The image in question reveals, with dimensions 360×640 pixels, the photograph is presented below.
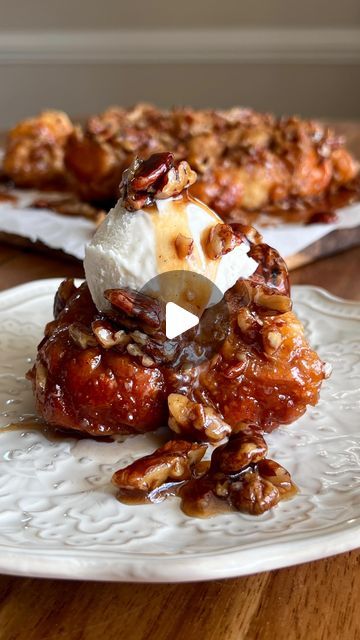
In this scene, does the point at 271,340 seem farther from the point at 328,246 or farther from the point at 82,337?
the point at 328,246

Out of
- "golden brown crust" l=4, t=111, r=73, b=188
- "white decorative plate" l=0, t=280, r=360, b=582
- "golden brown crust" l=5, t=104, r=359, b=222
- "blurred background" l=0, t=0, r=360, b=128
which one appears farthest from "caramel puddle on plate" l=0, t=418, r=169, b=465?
"blurred background" l=0, t=0, r=360, b=128

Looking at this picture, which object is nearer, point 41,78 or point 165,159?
point 165,159

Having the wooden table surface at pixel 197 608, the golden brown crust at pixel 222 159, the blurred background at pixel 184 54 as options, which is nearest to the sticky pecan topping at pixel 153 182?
the wooden table surface at pixel 197 608

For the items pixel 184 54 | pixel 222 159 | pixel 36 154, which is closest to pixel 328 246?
pixel 222 159

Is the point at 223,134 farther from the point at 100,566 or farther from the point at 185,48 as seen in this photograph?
the point at 185,48

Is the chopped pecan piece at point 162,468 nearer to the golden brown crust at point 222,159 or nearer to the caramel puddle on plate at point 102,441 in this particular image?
the caramel puddle on plate at point 102,441

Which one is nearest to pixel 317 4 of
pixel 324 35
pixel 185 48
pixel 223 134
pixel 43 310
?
pixel 324 35
